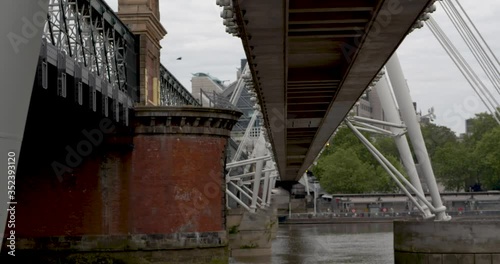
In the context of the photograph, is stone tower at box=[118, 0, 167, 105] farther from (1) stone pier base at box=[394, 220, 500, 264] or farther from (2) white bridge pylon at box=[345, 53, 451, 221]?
(1) stone pier base at box=[394, 220, 500, 264]

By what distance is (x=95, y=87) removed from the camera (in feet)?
85.9

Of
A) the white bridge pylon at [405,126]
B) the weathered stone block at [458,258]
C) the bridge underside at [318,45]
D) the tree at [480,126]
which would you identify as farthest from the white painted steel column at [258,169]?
the tree at [480,126]

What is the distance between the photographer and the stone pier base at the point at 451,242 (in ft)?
88.8

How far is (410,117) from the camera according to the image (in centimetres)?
3222

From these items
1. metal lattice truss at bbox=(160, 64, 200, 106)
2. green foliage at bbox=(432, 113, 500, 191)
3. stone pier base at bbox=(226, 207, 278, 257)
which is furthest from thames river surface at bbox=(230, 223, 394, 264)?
green foliage at bbox=(432, 113, 500, 191)

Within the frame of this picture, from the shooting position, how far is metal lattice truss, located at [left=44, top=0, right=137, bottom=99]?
26106 mm

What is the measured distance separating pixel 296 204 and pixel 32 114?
356 feet

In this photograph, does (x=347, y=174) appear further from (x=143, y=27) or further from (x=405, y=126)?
(x=405, y=126)

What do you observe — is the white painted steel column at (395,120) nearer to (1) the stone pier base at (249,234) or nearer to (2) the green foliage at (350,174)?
(1) the stone pier base at (249,234)

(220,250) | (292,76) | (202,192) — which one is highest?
(292,76)

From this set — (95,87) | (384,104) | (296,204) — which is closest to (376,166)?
(296,204)

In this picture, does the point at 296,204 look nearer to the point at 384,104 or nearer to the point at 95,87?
the point at 384,104

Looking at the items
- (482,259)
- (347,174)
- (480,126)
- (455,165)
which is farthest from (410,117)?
(480,126)

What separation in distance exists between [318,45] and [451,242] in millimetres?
11423
